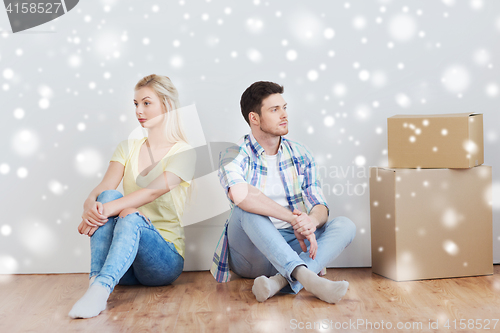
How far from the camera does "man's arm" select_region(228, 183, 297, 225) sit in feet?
5.35

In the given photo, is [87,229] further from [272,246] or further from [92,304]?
[272,246]

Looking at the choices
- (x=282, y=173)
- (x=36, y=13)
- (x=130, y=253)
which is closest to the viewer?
(x=130, y=253)

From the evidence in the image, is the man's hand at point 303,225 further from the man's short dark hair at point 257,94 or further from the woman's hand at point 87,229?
the woman's hand at point 87,229

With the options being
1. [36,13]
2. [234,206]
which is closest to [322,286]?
[234,206]

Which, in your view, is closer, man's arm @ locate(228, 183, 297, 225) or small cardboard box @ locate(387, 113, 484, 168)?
man's arm @ locate(228, 183, 297, 225)

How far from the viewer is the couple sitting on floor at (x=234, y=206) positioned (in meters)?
1.56

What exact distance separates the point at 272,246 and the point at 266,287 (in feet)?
0.45

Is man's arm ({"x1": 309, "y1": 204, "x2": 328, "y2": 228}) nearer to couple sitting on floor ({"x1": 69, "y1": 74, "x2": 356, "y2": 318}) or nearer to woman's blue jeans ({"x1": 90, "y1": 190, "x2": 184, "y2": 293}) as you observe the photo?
couple sitting on floor ({"x1": 69, "y1": 74, "x2": 356, "y2": 318})

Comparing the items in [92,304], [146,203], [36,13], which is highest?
[36,13]

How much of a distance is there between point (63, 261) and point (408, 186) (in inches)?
61.1

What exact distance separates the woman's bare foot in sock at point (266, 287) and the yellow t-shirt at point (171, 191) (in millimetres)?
404

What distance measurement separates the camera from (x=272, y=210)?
64.8 inches

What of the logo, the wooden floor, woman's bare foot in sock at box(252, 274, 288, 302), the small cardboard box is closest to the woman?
the wooden floor

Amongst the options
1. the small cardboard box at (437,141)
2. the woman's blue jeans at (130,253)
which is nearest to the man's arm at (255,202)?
the woman's blue jeans at (130,253)
